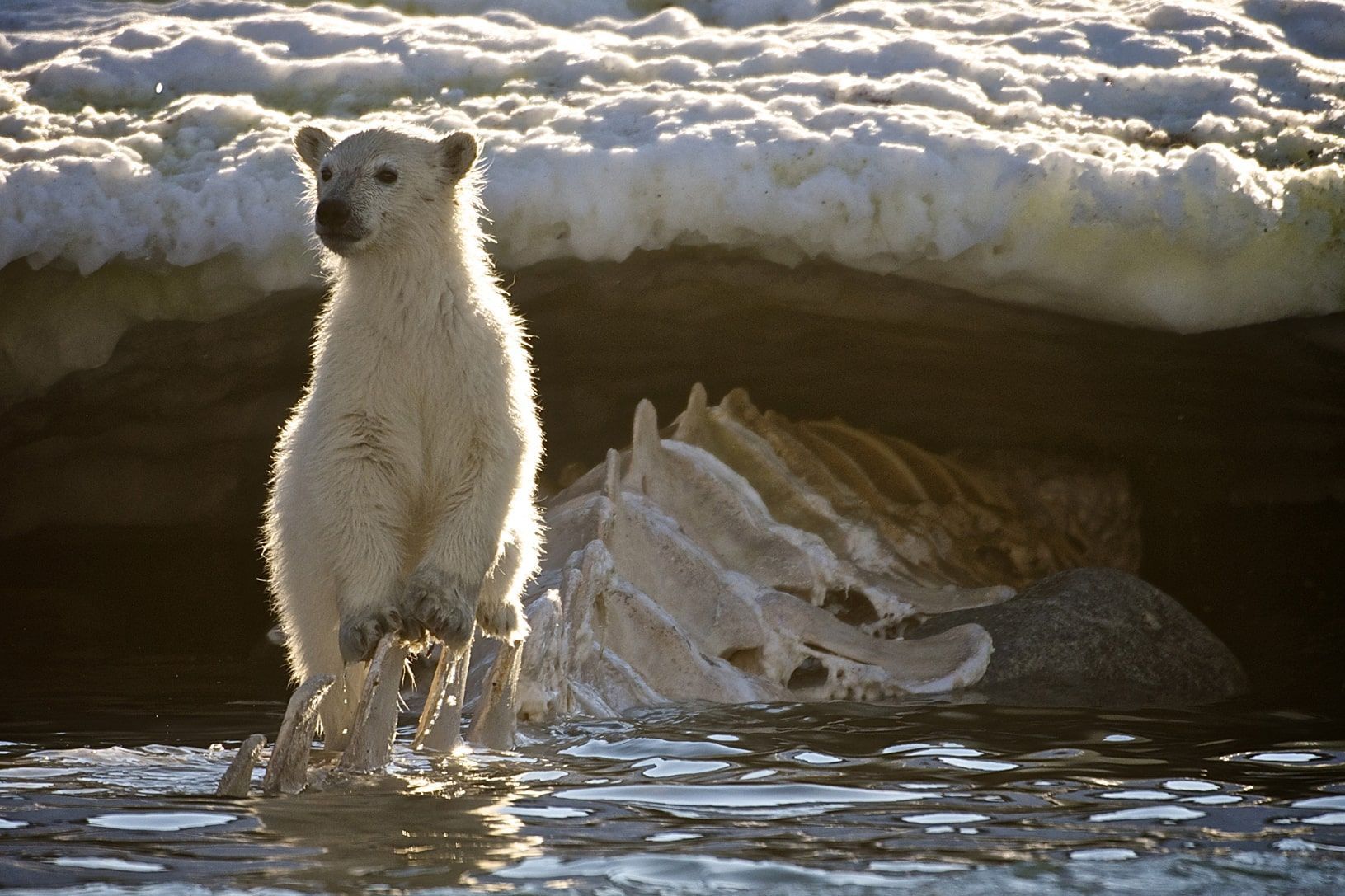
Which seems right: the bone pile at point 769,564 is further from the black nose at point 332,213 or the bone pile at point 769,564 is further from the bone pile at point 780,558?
the black nose at point 332,213

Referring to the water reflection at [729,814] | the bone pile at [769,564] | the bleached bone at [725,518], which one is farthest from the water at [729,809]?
the bleached bone at [725,518]

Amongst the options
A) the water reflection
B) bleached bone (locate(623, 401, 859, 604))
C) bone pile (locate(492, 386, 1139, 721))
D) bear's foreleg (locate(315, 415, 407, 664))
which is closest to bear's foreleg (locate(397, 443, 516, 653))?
bear's foreleg (locate(315, 415, 407, 664))

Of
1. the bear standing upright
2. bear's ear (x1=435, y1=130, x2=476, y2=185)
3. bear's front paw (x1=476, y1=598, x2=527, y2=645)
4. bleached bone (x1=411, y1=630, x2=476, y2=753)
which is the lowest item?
bleached bone (x1=411, y1=630, x2=476, y2=753)

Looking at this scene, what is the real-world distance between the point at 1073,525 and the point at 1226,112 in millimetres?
2691

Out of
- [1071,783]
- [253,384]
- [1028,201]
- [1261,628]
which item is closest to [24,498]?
[253,384]

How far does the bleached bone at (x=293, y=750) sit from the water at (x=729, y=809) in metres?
0.11

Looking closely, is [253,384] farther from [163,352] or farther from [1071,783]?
[1071,783]

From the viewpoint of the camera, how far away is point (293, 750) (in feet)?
14.7

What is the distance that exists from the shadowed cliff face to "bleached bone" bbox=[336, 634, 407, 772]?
341cm

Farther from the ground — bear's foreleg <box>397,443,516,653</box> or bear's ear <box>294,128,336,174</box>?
bear's ear <box>294,128,336,174</box>

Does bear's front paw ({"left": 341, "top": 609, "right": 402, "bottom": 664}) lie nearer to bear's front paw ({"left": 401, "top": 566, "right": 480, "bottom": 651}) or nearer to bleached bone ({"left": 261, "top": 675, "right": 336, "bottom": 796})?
bear's front paw ({"left": 401, "top": 566, "right": 480, "bottom": 651})

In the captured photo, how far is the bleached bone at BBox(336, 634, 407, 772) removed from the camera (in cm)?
473

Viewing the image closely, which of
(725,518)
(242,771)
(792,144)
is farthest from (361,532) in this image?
(792,144)

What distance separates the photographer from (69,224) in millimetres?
7047
